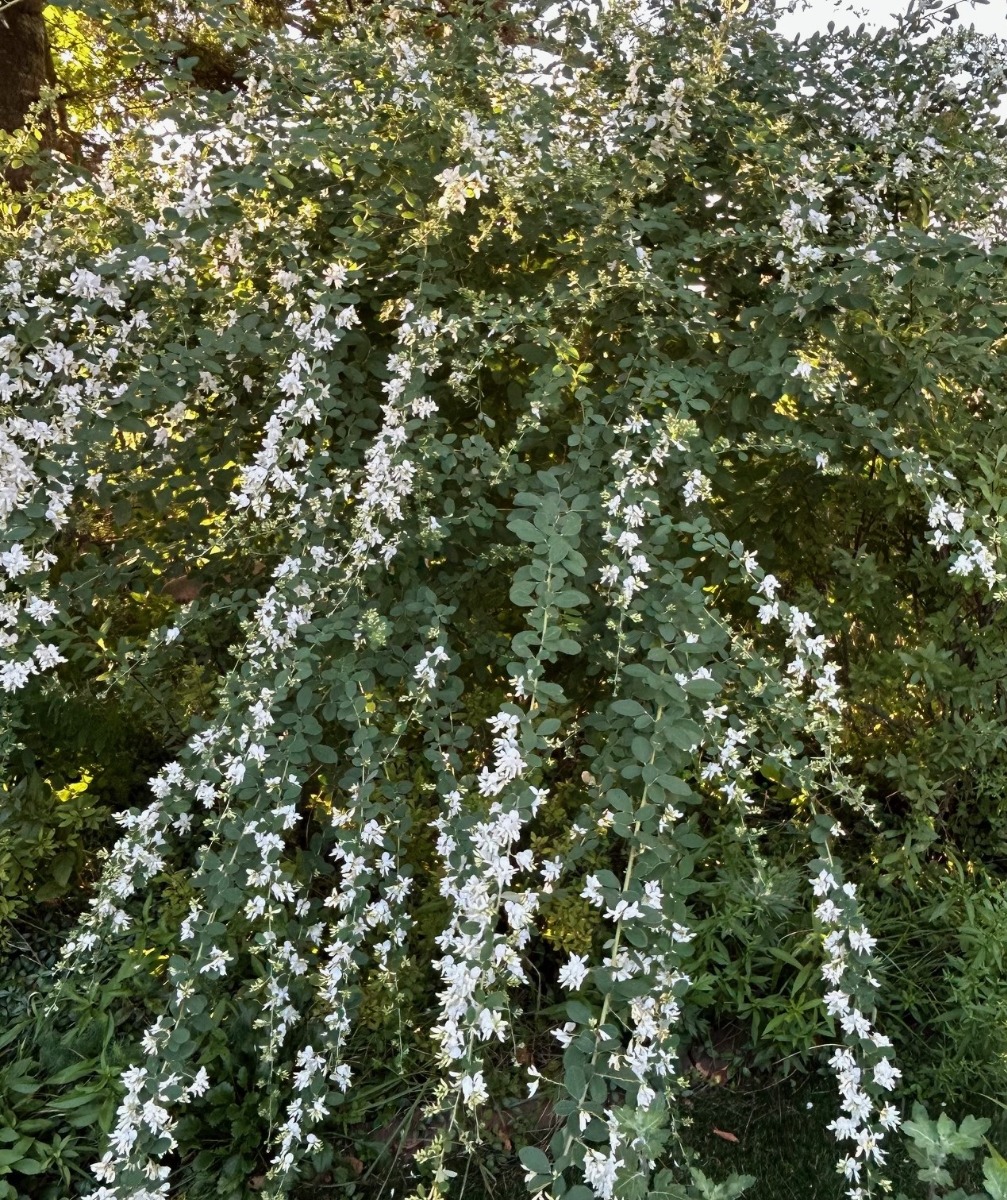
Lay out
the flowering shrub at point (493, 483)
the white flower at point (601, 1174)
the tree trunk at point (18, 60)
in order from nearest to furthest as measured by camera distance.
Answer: the white flower at point (601, 1174) < the flowering shrub at point (493, 483) < the tree trunk at point (18, 60)

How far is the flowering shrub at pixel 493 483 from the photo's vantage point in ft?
5.80

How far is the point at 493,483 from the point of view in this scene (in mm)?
2084

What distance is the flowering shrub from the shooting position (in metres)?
1.77

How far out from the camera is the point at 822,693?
176 centimetres

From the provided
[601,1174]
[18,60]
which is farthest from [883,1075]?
[18,60]

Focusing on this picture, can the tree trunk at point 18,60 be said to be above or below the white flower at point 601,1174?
above

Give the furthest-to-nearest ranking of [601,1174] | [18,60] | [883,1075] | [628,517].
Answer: [18,60] < [628,517] < [883,1075] < [601,1174]

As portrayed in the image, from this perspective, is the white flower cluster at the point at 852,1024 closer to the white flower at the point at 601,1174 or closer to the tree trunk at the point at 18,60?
the white flower at the point at 601,1174

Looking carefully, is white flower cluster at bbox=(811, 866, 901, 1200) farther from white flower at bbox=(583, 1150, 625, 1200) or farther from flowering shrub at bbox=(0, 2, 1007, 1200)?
white flower at bbox=(583, 1150, 625, 1200)

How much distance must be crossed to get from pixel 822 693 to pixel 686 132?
1349 mm

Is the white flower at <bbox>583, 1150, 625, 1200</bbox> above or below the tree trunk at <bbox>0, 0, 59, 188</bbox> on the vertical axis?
below

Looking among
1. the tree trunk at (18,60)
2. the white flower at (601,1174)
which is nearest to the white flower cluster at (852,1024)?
the white flower at (601,1174)

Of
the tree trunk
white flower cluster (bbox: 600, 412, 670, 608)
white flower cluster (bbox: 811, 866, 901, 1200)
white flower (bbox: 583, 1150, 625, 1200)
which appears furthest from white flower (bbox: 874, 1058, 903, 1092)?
the tree trunk

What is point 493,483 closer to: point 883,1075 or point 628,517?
point 628,517
